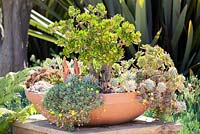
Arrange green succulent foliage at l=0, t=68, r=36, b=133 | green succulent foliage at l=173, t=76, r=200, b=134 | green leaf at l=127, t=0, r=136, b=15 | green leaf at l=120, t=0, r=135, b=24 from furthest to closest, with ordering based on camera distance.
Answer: green leaf at l=127, t=0, r=136, b=15, green leaf at l=120, t=0, r=135, b=24, green succulent foliage at l=173, t=76, r=200, b=134, green succulent foliage at l=0, t=68, r=36, b=133

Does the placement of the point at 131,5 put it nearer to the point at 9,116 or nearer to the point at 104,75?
the point at 9,116

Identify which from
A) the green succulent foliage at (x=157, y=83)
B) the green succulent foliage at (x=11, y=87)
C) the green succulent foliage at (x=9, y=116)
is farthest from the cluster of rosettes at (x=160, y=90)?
the green succulent foliage at (x=11, y=87)

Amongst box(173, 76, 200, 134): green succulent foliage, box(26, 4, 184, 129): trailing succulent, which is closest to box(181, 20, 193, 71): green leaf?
box(173, 76, 200, 134): green succulent foliage

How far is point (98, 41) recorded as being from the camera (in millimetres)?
3068

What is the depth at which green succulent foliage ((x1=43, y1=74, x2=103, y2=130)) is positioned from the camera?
9.42 feet

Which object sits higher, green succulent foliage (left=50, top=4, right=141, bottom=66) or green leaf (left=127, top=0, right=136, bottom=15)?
green leaf (left=127, top=0, right=136, bottom=15)

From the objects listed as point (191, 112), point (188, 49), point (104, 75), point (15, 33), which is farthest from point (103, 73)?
point (15, 33)

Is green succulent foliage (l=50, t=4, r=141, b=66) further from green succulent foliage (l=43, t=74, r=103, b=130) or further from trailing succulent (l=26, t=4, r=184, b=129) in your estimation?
green succulent foliage (l=43, t=74, r=103, b=130)

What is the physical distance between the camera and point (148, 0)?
6.48 metres

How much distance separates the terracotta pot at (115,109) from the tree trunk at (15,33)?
371 centimetres

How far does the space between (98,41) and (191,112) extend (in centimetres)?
144

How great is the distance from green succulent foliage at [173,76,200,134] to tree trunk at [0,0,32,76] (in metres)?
2.50

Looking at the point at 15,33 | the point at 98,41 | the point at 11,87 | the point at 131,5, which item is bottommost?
the point at 11,87

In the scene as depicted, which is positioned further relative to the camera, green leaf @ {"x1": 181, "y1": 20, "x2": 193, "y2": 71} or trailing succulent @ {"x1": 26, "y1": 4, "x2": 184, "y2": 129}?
green leaf @ {"x1": 181, "y1": 20, "x2": 193, "y2": 71}
